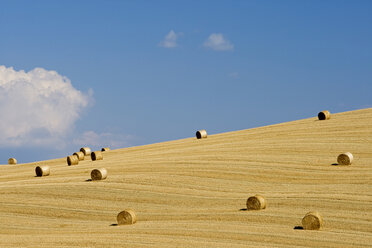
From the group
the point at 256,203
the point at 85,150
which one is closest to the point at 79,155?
the point at 85,150

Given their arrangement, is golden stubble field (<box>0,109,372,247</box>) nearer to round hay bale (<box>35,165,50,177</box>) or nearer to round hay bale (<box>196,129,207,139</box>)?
round hay bale (<box>35,165,50,177</box>)

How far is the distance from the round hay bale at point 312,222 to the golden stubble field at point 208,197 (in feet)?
0.89

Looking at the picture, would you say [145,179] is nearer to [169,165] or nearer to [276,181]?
[169,165]

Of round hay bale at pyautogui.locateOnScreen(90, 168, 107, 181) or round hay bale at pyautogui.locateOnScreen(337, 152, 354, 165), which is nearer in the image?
round hay bale at pyautogui.locateOnScreen(90, 168, 107, 181)

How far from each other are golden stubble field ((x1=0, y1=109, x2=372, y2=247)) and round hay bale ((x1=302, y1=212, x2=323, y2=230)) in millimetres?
270

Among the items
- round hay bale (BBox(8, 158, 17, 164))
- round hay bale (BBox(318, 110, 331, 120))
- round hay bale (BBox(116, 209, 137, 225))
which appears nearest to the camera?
round hay bale (BBox(116, 209, 137, 225))

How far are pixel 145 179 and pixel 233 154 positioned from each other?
5270 mm

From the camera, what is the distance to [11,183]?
24.8 m

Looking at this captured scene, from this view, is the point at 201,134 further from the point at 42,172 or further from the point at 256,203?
the point at 256,203

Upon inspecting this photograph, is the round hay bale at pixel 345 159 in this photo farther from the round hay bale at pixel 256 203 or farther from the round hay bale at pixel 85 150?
the round hay bale at pixel 85 150

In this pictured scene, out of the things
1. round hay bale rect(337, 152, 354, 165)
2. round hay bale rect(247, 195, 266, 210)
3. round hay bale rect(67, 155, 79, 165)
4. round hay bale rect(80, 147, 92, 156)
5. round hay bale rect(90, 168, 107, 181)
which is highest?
round hay bale rect(80, 147, 92, 156)

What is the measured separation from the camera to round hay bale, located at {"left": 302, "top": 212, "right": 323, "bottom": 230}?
15.7 meters

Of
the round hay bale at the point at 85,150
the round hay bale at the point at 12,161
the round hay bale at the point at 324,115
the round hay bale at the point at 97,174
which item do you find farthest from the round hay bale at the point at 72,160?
the round hay bale at the point at 324,115

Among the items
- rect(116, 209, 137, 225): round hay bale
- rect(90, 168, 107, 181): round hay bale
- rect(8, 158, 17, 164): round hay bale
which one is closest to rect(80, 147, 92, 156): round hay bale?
rect(8, 158, 17, 164): round hay bale
